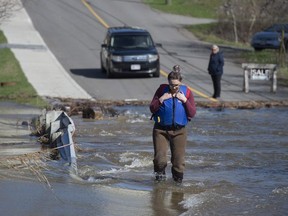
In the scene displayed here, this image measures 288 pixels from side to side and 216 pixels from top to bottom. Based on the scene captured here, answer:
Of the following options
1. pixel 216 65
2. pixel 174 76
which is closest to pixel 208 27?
pixel 216 65

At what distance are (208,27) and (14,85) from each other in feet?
85.7

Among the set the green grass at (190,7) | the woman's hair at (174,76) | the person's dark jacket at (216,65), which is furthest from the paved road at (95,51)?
the woman's hair at (174,76)

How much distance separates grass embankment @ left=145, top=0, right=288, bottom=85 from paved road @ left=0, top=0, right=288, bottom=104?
904 mm

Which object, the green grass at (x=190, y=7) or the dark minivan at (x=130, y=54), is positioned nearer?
the dark minivan at (x=130, y=54)

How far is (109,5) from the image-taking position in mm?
56875

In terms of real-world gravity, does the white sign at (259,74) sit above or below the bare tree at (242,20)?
below

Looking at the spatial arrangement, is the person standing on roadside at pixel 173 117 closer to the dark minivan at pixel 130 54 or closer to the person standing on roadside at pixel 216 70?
the person standing on roadside at pixel 216 70

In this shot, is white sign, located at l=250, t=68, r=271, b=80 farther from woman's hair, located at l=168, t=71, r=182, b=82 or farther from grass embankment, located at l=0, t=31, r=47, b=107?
woman's hair, located at l=168, t=71, r=182, b=82

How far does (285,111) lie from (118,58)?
10.2 meters

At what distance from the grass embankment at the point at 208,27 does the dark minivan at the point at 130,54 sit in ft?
15.9

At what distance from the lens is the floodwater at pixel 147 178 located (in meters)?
9.74

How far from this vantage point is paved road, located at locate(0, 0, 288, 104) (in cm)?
2734

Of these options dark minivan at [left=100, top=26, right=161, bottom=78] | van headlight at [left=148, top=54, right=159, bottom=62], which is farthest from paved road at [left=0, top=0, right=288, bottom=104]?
van headlight at [left=148, top=54, right=159, bottom=62]

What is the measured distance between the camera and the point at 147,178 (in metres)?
12.1
